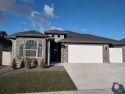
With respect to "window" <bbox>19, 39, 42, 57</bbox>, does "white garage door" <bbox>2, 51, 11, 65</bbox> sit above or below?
below

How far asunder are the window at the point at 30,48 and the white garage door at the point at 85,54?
14.6 feet

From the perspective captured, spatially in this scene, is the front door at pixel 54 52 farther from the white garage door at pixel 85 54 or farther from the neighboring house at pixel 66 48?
the white garage door at pixel 85 54

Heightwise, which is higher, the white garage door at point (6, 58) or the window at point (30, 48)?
the window at point (30, 48)

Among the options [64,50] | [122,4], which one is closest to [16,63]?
[64,50]

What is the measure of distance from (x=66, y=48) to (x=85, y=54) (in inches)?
104

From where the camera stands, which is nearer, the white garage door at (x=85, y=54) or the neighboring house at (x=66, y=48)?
the neighboring house at (x=66, y=48)

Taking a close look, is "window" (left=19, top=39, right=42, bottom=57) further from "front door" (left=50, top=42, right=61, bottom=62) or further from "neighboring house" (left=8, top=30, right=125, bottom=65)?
"front door" (left=50, top=42, right=61, bottom=62)

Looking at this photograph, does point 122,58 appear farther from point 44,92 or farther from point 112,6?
point 44,92

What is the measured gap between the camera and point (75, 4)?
603 inches

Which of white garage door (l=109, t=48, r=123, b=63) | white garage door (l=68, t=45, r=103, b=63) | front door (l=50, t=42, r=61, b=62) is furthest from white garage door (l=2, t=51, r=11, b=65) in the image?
white garage door (l=109, t=48, r=123, b=63)

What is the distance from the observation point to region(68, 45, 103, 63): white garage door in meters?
15.1

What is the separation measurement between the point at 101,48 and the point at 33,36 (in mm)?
9192

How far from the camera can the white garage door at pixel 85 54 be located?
15133mm

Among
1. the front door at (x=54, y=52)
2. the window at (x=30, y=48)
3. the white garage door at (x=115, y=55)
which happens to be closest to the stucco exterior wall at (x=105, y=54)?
the white garage door at (x=115, y=55)
